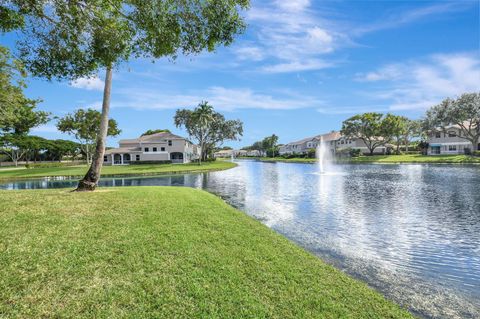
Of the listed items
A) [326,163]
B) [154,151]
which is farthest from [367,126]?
[154,151]

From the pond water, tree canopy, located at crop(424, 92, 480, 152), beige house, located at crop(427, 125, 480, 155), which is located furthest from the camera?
beige house, located at crop(427, 125, 480, 155)

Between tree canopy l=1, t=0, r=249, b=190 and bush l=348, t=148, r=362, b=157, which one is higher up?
tree canopy l=1, t=0, r=249, b=190

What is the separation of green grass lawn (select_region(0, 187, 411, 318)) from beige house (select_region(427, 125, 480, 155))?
83.9 metres

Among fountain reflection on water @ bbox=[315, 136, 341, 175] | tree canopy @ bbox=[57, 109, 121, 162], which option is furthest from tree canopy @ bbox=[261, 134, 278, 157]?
tree canopy @ bbox=[57, 109, 121, 162]

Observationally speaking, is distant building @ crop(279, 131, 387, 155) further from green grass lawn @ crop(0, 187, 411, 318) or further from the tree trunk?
green grass lawn @ crop(0, 187, 411, 318)

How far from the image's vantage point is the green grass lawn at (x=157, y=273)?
16.0ft

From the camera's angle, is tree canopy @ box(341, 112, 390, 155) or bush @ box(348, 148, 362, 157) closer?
tree canopy @ box(341, 112, 390, 155)

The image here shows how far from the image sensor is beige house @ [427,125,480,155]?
73812 millimetres

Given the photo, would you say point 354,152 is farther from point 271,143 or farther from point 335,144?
point 271,143

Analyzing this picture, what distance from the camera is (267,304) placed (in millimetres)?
5152

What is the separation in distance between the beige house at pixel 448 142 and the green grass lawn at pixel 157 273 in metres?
83.9

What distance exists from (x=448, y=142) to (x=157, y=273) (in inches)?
3576

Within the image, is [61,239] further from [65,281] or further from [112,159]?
[112,159]

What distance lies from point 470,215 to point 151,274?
1610 cm
